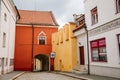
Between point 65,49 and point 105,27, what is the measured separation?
34.7ft

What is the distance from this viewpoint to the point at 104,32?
1711 cm

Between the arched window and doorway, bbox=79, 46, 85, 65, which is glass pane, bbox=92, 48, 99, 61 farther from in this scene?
the arched window

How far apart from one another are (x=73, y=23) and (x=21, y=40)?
12045mm

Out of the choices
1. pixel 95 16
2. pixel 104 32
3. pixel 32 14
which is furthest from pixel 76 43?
pixel 32 14

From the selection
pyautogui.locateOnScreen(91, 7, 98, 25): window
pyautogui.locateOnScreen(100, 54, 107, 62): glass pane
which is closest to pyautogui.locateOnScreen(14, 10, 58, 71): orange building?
pyautogui.locateOnScreen(91, 7, 98, 25): window

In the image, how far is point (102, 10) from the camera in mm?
A: 17406

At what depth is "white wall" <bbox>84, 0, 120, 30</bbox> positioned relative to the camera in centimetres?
1573

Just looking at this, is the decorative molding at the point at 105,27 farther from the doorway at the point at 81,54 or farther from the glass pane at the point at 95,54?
the doorway at the point at 81,54

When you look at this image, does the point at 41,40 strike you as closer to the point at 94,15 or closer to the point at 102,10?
the point at 94,15

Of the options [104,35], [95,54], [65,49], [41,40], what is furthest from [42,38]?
[104,35]

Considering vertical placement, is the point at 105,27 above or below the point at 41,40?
below

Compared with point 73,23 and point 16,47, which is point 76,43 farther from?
point 16,47

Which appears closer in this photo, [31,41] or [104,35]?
[104,35]

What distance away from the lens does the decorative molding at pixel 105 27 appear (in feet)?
49.8
